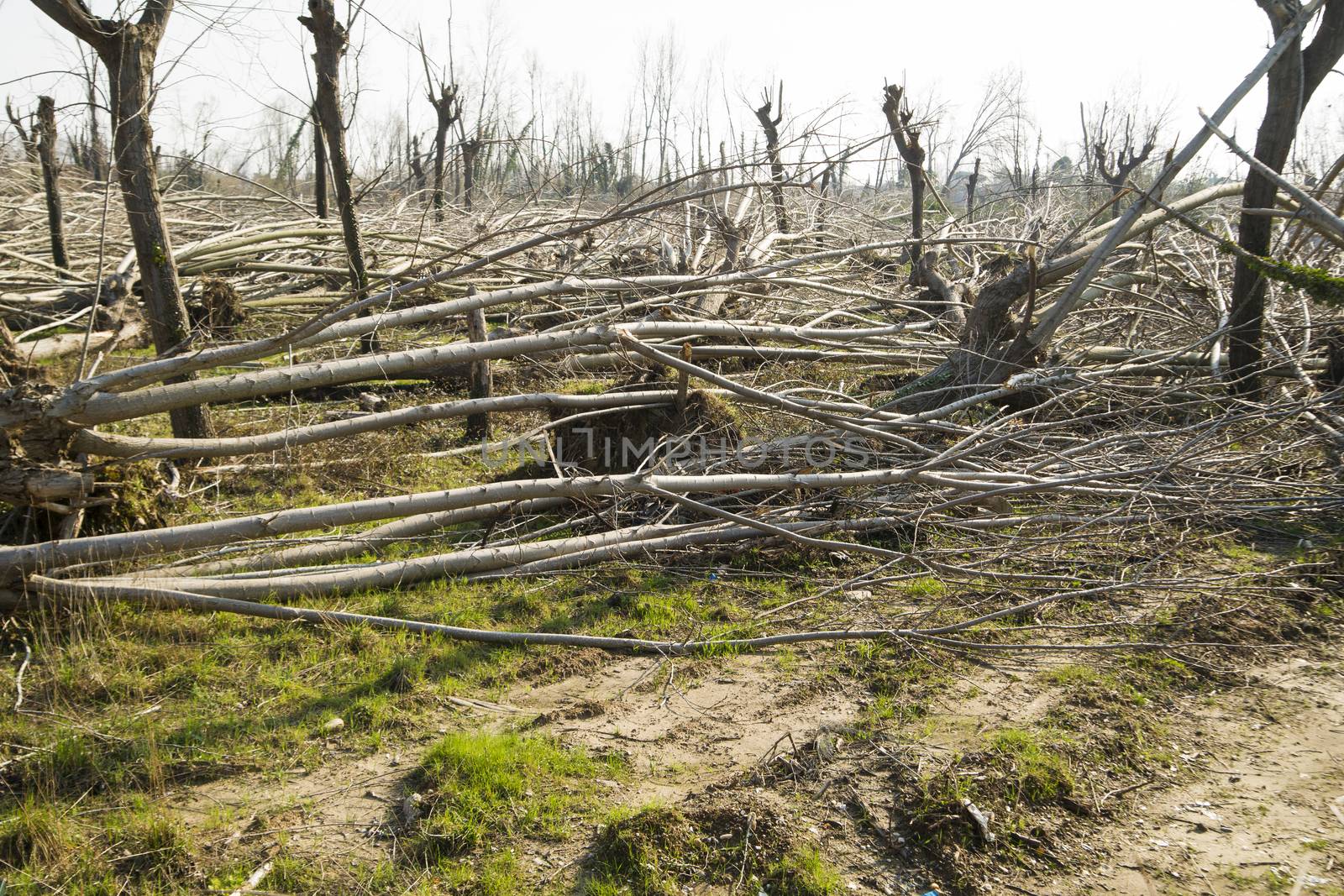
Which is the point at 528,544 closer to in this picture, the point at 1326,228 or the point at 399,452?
the point at 399,452

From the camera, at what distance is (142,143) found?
5164mm

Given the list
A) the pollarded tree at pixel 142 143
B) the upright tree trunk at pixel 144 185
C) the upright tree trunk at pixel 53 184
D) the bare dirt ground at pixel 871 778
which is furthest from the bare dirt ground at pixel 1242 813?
the upright tree trunk at pixel 53 184

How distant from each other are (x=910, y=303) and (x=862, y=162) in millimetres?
3439

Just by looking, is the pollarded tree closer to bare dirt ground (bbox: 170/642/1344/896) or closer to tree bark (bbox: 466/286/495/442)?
tree bark (bbox: 466/286/495/442)

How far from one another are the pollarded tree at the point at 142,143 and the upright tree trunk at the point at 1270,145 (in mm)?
6994

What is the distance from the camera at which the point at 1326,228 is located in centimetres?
568

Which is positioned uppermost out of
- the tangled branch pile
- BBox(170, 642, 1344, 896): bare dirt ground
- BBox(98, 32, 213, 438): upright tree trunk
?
BBox(98, 32, 213, 438): upright tree trunk

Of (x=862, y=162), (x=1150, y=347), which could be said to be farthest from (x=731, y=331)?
(x=1150, y=347)

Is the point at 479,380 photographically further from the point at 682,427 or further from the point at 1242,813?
the point at 1242,813

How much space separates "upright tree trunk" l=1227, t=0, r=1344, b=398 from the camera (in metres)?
6.02

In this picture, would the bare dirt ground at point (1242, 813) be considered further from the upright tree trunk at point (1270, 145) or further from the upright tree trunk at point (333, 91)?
the upright tree trunk at point (333, 91)

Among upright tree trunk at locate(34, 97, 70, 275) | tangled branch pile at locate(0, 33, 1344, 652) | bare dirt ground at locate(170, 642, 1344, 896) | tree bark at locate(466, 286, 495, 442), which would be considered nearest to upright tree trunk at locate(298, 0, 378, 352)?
tree bark at locate(466, 286, 495, 442)

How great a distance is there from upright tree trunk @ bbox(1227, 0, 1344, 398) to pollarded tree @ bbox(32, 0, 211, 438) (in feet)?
22.9

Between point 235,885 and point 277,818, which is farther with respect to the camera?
point 277,818
